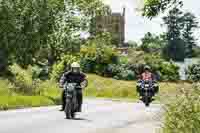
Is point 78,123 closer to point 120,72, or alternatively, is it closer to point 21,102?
point 21,102

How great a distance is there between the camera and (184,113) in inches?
476

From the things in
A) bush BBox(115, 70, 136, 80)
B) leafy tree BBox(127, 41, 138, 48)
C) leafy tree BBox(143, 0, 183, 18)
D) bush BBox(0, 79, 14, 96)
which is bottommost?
leafy tree BBox(127, 41, 138, 48)

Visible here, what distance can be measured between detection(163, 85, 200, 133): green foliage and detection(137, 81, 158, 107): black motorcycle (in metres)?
21.7

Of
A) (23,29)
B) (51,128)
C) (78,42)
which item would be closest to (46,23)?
(23,29)

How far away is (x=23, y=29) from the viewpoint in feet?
135

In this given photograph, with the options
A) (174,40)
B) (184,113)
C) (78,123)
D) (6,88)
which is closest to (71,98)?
(78,123)

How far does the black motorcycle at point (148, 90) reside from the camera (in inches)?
1350

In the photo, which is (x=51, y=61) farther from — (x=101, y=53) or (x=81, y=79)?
(x=81, y=79)

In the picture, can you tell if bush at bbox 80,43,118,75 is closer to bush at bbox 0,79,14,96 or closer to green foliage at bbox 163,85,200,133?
bush at bbox 0,79,14,96

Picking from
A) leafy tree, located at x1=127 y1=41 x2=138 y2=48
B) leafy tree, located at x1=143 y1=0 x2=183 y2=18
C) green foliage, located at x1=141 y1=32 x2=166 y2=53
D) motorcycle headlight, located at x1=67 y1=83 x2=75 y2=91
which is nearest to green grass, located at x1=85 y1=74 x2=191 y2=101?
motorcycle headlight, located at x1=67 y1=83 x2=75 y2=91

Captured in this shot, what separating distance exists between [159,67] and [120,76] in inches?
181

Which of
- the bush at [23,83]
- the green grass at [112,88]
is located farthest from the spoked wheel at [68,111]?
the green grass at [112,88]

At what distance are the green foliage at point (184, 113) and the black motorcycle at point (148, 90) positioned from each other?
21.7 m

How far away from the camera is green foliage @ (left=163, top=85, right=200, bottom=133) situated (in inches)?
468
